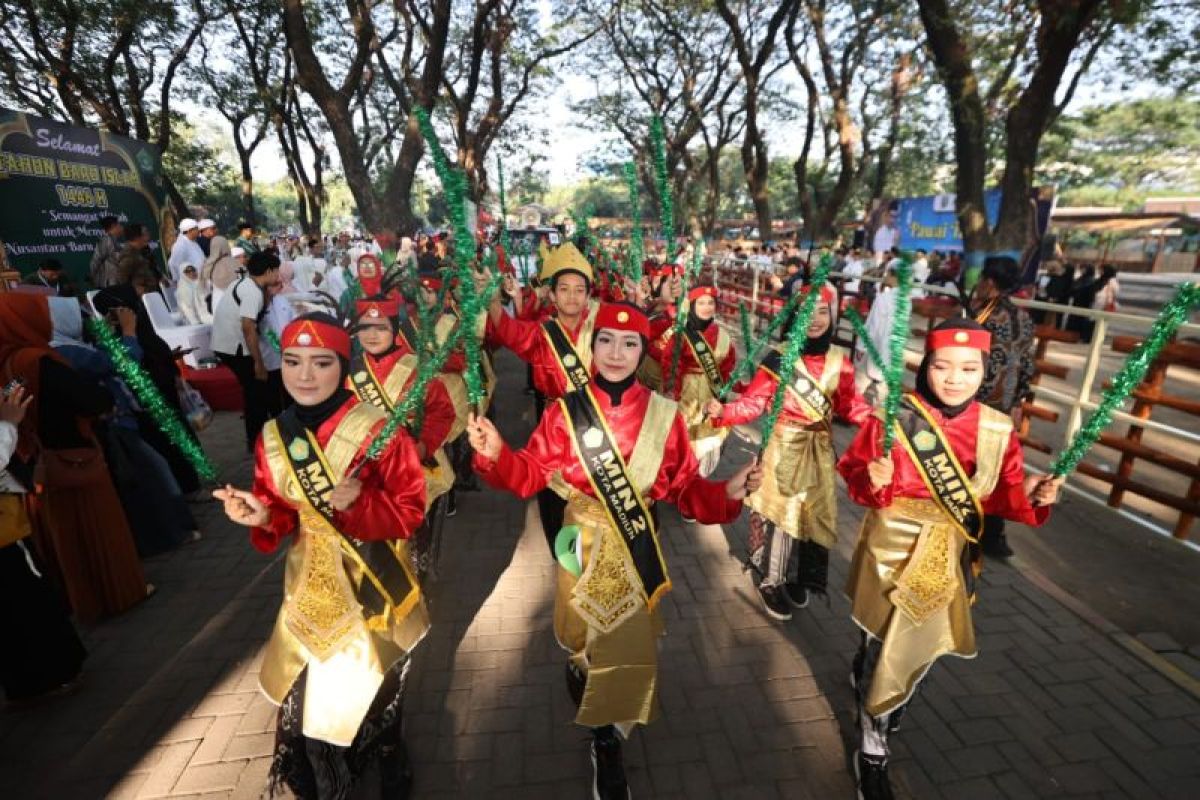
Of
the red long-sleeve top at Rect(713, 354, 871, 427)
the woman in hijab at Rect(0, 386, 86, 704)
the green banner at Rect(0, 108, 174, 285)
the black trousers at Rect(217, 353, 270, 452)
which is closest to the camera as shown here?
the woman in hijab at Rect(0, 386, 86, 704)

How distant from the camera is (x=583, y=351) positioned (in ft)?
15.4

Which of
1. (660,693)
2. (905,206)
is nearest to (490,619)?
(660,693)

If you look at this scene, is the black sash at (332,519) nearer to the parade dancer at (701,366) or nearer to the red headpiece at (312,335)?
the red headpiece at (312,335)

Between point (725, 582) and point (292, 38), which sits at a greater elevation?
point (292, 38)

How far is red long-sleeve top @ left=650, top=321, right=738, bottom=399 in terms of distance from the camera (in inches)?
200

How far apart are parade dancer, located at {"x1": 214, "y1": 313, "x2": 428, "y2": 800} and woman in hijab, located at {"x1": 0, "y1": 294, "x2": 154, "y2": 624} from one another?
1.92 m

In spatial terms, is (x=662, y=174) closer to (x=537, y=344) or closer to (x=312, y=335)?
(x=312, y=335)

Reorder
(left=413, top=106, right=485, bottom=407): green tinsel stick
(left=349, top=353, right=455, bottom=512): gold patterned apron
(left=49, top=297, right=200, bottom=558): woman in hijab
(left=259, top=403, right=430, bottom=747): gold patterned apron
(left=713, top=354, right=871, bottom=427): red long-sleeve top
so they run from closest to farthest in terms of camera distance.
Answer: (left=413, top=106, right=485, bottom=407): green tinsel stick, (left=259, top=403, right=430, bottom=747): gold patterned apron, (left=49, top=297, right=200, bottom=558): woman in hijab, (left=713, top=354, right=871, bottom=427): red long-sleeve top, (left=349, top=353, right=455, bottom=512): gold patterned apron

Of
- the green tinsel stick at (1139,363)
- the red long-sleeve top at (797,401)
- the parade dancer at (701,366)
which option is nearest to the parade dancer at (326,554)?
the red long-sleeve top at (797,401)

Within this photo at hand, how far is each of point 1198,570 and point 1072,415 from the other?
5.31 ft

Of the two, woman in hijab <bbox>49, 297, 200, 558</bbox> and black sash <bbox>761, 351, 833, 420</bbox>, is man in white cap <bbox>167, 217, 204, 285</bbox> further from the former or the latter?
black sash <bbox>761, 351, 833, 420</bbox>

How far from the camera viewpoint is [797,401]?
3830mm

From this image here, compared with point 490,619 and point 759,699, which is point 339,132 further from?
point 759,699

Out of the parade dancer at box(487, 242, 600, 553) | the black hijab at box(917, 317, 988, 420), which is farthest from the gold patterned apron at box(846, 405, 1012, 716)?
the parade dancer at box(487, 242, 600, 553)
